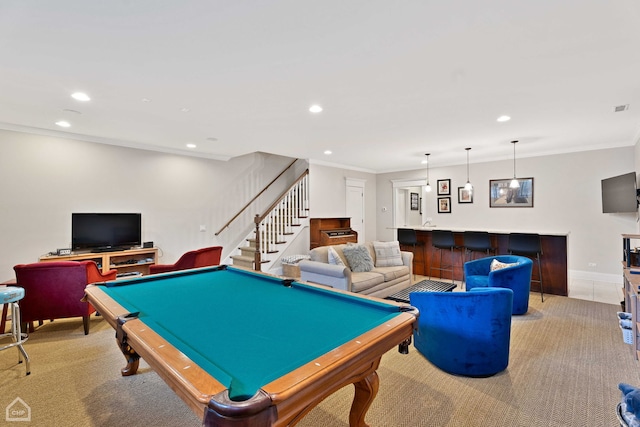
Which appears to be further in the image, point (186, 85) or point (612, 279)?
point (612, 279)

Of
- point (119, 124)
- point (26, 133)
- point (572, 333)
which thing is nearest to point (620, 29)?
point (572, 333)

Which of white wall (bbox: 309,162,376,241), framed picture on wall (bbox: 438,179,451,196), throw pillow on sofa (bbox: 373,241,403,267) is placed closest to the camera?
throw pillow on sofa (bbox: 373,241,403,267)

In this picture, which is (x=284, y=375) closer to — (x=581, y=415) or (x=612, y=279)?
(x=581, y=415)

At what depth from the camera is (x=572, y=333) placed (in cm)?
324

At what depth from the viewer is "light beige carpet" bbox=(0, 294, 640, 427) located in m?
1.93

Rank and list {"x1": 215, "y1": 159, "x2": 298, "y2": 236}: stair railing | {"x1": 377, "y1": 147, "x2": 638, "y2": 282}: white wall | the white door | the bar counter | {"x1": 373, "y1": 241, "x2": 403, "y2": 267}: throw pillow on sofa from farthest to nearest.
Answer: the white door
{"x1": 215, "y1": 159, "x2": 298, "y2": 236}: stair railing
{"x1": 377, "y1": 147, "x2": 638, "y2": 282}: white wall
{"x1": 373, "y1": 241, "x2": 403, "y2": 267}: throw pillow on sofa
the bar counter

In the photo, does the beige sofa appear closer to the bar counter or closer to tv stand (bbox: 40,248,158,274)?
the bar counter

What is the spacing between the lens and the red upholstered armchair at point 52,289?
306cm

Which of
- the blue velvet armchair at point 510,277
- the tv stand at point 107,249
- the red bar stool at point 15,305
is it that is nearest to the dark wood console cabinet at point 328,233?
the blue velvet armchair at point 510,277

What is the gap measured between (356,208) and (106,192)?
564 cm

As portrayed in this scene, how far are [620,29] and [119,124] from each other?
206 inches

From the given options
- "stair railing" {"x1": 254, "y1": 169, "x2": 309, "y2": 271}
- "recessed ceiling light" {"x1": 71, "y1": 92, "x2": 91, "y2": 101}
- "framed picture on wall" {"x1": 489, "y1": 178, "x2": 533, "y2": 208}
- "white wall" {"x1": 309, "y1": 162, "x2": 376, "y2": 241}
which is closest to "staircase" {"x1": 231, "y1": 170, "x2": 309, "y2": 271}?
"stair railing" {"x1": 254, "y1": 169, "x2": 309, "y2": 271}

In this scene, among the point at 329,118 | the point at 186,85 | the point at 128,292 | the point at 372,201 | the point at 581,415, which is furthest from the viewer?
the point at 372,201

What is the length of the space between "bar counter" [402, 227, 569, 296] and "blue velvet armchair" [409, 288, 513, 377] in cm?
308
